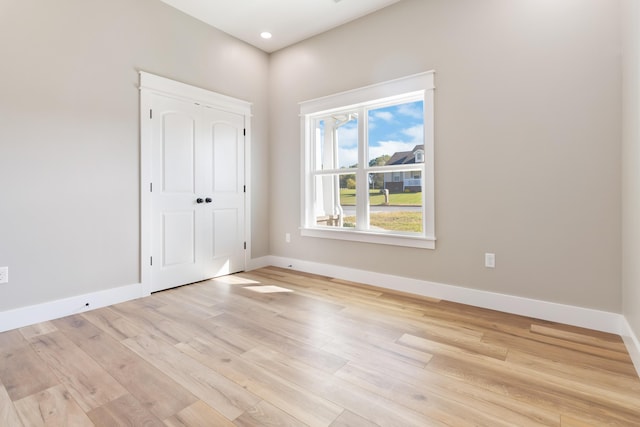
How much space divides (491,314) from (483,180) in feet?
3.84

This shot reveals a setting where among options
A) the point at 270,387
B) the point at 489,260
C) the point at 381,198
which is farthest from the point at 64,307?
the point at 489,260

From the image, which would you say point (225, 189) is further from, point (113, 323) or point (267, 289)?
point (113, 323)

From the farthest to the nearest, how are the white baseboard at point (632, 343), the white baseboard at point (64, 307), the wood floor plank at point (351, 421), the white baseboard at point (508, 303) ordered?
the white baseboard at point (64, 307), the white baseboard at point (508, 303), the white baseboard at point (632, 343), the wood floor plank at point (351, 421)

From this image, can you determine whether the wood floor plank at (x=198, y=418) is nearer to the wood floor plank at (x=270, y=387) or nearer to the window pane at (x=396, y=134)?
the wood floor plank at (x=270, y=387)

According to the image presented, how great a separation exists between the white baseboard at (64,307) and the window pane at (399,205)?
8.63 feet

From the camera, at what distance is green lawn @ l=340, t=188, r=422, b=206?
335cm

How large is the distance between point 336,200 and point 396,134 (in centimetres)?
111

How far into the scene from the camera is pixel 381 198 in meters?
3.59

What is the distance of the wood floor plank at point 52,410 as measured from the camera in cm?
143

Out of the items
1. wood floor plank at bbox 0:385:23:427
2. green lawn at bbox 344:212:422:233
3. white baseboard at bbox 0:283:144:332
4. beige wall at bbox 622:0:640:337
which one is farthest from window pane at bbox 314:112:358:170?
wood floor plank at bbox 0:385:23:427

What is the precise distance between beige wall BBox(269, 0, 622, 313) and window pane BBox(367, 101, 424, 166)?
275 mm

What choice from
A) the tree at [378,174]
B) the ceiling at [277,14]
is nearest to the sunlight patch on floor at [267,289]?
the tree at [378,174]

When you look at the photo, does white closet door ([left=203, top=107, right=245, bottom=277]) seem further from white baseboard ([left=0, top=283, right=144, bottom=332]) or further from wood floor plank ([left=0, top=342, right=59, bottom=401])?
wood floor plank ([left=0, top=342, right=59, bottom=401])

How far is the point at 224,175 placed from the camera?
157 inches
